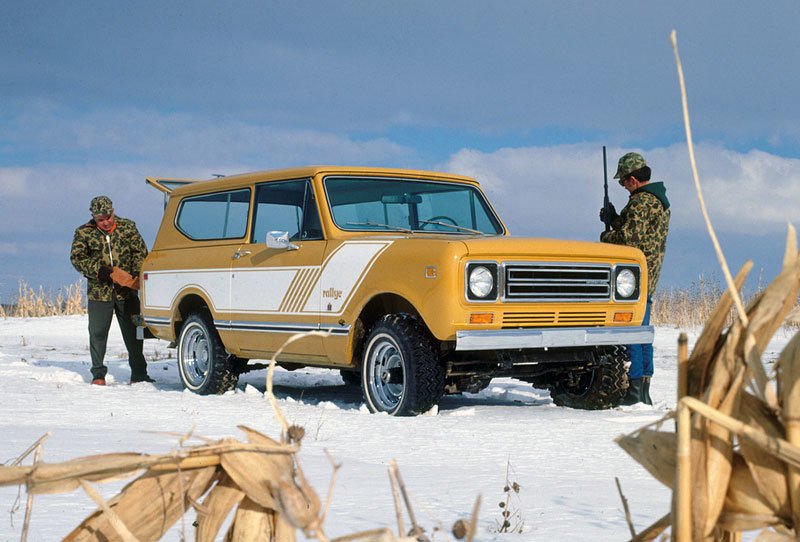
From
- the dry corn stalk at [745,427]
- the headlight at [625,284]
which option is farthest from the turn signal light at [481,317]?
the dry corn stalk at [745,427]

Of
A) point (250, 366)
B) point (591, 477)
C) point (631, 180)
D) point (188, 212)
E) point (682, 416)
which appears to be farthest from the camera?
point (188, 212)

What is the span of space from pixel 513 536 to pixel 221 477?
2.59 m

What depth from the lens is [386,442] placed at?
6.53 m

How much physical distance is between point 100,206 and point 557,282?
5.77 m

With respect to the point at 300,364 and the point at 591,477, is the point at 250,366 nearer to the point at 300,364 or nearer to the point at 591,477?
the point at 300,364

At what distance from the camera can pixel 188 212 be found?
11.1 m

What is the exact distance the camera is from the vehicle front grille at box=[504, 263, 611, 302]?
7.97 meters

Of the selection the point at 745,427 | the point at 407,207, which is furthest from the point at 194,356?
the point at 745,427

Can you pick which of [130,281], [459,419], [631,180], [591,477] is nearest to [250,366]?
[130,281]

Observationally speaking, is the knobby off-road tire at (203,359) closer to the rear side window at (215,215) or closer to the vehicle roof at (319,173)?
the rear side window at (215,215)

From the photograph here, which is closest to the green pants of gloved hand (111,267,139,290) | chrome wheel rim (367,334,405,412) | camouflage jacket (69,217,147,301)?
camouflage jacket (69,217,147,301)

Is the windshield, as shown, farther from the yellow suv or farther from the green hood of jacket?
the green hood of jacket

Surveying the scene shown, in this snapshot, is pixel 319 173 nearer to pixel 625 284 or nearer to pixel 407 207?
pixel 407 207

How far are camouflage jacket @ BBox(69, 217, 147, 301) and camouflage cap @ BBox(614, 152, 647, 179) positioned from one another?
5568 mm
